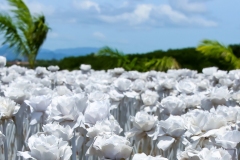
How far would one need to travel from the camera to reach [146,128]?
217 cm

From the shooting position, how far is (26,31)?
15.7m

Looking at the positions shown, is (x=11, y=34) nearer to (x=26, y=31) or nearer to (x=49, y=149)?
(x=26, y=31)

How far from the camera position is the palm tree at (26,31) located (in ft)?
50.6

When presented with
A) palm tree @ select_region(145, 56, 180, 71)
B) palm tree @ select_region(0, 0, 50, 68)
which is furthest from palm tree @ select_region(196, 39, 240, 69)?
palm tree @ select_region(0, 0, 50, 68)

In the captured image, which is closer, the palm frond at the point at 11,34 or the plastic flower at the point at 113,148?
the plastic flower at the point at 113,148

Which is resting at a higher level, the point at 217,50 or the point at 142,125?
the point at 217,50

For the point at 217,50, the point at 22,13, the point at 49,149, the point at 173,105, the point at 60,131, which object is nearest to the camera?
the point at 49,149

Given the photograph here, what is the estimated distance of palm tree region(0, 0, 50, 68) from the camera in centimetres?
1541

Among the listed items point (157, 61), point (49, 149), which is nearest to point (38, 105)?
point (49, 149)

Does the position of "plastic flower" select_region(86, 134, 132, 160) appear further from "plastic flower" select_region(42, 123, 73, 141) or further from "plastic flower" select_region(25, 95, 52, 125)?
"plastic flower" select_region(25, 95, 52, 125)

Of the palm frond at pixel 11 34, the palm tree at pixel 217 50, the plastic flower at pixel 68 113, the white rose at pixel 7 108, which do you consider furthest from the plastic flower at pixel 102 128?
the palm frond at pixel 11 34

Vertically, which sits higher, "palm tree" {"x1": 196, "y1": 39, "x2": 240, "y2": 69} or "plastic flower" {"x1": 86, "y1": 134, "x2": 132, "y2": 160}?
"palm tree" {"x1": 196, "y1": 39, "x2": 240, "y2": 69}

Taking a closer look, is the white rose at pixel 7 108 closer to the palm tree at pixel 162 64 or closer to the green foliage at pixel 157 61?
the palm tree at pixel 162 64

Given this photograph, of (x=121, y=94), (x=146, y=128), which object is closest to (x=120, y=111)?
(x=121, y=94)
